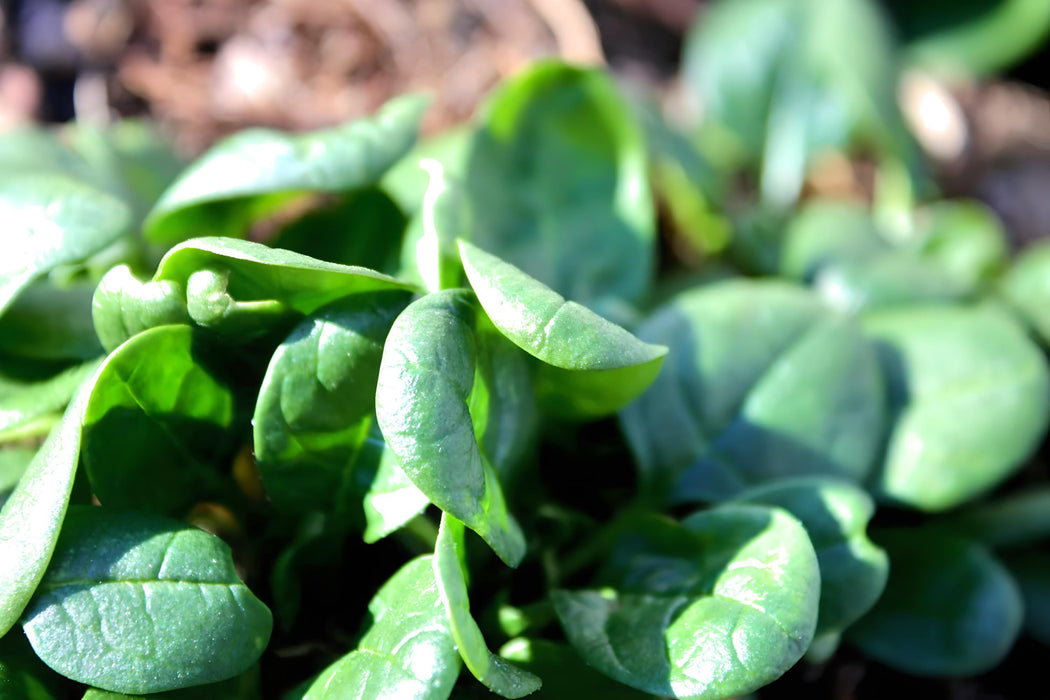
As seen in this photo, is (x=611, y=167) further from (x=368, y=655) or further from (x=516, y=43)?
(x=368, y=655)

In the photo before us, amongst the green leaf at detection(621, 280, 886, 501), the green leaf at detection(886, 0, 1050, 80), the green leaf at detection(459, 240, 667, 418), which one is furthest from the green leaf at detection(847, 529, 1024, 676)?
the green leaf at detection(886, 0, 1050, 80)

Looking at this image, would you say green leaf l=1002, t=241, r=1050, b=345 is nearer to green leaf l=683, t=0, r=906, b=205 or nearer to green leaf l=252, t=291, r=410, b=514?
green leaf l=683, t=0, r=906, b=205

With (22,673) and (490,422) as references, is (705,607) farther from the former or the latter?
(22,673)

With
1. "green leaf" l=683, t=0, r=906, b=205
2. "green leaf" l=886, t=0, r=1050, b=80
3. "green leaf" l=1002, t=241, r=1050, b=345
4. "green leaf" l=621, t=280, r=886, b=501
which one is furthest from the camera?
"green leaf" l=886, t=0, r=1050, b=80

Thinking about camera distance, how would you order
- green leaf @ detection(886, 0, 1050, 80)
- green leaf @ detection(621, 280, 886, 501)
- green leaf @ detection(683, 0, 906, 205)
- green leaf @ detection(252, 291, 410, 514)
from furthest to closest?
green leaf @ detection(886, 0, 1050, 80), green leaf @ detection(683, 0, 906, 205), green leaf @ detection(621, 280, 886, 501), green leaf @ detection(252, 291, 410, 514)

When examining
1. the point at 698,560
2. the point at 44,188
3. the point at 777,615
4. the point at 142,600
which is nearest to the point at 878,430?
the point at 698,560

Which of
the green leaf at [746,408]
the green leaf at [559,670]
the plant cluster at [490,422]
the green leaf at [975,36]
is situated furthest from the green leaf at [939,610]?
the green leaf at [975,36]
